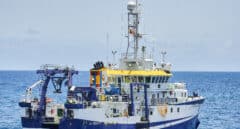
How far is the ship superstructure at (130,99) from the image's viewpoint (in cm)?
5434

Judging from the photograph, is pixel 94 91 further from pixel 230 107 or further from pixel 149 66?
pixel 230 107

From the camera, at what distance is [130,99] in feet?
189

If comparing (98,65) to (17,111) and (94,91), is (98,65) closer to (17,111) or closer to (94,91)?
(94,91)

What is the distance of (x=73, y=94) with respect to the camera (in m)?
56.2

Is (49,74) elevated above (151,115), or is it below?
above

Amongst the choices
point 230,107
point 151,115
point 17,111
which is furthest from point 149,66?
point 230,107

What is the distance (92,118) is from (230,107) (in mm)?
66001

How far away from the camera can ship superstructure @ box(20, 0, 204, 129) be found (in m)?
54.3

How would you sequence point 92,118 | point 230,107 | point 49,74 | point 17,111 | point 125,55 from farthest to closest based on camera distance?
point 230,107 → point 17,111 → point 125,55 → point 49,74 → point 92,118

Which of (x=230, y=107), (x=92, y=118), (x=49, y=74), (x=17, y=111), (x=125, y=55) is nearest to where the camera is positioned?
(x=92, y=118)

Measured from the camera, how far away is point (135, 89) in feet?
195

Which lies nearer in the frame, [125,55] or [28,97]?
[28,97]

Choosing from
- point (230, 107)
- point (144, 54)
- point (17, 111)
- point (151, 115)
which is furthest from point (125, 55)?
point (230, 107)

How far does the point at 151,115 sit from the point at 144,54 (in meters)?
7.44
